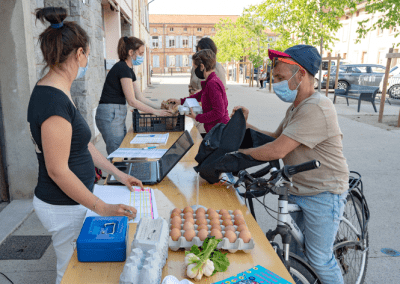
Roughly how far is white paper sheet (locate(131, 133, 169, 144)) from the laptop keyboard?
2.83 ft

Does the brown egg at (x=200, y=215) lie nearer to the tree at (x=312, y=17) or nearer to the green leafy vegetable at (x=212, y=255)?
the green leafy vegetable at (x=212, y=255)

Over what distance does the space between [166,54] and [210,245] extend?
206ft

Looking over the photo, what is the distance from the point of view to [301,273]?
Result: 1.93 metres

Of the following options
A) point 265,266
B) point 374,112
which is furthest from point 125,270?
point 374,112

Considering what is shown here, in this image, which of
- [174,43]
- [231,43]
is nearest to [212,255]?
[231,43]

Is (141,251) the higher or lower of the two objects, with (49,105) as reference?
lower

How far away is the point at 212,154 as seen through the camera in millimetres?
2262

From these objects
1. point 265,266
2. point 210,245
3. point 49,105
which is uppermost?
point 49,105

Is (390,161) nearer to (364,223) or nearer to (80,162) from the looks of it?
(364,223)

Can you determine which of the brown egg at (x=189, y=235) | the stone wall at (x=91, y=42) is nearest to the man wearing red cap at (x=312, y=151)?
the brown egg at (x=189, y=235)

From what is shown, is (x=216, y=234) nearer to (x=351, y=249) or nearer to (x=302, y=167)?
(x=302, y=167)

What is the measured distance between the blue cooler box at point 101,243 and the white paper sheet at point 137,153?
1.53 metres

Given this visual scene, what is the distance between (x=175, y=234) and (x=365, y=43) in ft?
112

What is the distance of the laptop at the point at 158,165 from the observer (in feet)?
7.84
